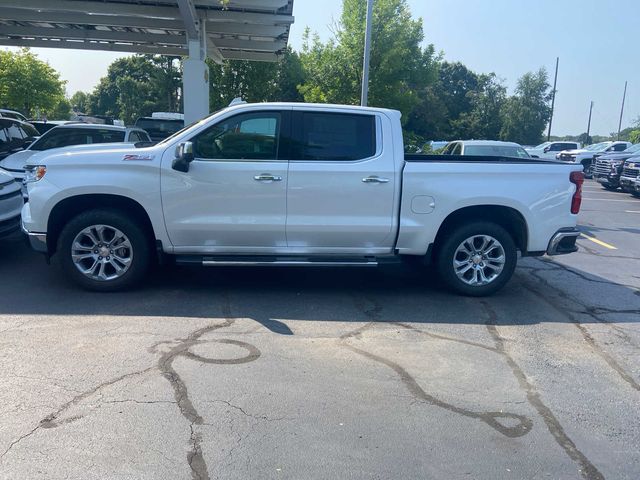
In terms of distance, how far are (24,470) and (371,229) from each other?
13.6ft

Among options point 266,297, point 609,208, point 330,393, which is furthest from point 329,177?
point 609,208

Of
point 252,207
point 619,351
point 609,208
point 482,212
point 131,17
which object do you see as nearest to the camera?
point 619,351

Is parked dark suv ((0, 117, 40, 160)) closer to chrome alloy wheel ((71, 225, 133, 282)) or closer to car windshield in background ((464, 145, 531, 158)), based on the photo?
chrome alloy wheel ((71, 225, 133, 282))

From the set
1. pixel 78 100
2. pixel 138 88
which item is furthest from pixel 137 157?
pixel 78 100

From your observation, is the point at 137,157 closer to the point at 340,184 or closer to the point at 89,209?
the point at 89,209

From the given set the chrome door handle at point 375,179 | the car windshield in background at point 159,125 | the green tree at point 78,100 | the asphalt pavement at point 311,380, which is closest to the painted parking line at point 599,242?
the asphalt pavement at point 311,380

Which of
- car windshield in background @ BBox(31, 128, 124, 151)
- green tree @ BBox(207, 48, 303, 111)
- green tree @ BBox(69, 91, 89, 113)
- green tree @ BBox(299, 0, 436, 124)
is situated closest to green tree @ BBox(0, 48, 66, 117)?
green tree @ BBox(207, 48, 303, 111)

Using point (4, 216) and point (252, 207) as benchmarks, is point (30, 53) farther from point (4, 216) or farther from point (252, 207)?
point (252, 207)

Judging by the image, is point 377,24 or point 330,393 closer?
point 330,393

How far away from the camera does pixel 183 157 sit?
19.6 feet

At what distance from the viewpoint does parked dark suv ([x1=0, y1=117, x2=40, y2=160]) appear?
39.4ft

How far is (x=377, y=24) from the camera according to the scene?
60.7 ft

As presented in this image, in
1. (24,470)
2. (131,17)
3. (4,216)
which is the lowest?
(24,470)

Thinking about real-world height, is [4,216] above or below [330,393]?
above
